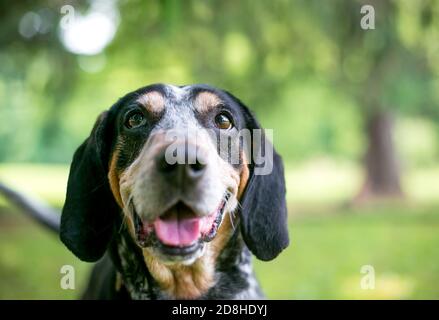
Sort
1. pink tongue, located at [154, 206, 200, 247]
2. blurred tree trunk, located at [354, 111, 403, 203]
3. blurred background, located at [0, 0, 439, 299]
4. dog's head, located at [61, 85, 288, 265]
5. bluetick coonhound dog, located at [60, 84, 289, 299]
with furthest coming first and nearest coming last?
blurred tree trunk, located at [354, 111, 403, 203], blurred background, located at [0, 0, 439, 299], bluetick coonhound dog, located at [60, 84, 289, 299], pink tongue, located at [154, 206, 200, 247], dog's head, located at [61, 85, 288, 265]

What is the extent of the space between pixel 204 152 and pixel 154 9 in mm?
5918

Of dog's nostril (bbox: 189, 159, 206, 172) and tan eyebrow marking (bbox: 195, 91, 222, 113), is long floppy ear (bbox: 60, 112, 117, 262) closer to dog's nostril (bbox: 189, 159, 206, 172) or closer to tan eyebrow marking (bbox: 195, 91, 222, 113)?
tan eyebrow marking (bbox: 195, 91, 222, 113)

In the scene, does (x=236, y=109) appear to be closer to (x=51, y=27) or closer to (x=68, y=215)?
(x=68, y=215)

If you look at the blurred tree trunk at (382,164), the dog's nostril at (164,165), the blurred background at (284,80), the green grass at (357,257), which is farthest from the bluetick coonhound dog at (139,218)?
the blurred tree trunk at (382,164)

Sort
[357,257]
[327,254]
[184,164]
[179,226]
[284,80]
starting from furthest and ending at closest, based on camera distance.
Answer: [284,80] < [327,254] < [357,257] < [179,226] < [184,164]

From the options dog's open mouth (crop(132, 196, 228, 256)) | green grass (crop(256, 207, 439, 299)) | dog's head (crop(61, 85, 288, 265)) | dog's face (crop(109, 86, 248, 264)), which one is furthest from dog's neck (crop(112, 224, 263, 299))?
green grass (crop(256, 207, 439, 299))

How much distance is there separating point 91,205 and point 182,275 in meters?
0.71

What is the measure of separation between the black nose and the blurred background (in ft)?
8.28

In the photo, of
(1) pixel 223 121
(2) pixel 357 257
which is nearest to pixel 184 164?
(1) pixel 223 121

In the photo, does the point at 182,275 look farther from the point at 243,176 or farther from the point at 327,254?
the point at 327,254

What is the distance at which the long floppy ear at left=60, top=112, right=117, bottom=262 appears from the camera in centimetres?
360

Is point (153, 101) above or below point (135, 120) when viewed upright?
above

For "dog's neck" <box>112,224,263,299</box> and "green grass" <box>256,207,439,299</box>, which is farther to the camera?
"green grass" <box>256,207,439,299</box>

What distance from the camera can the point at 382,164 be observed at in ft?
58.7
